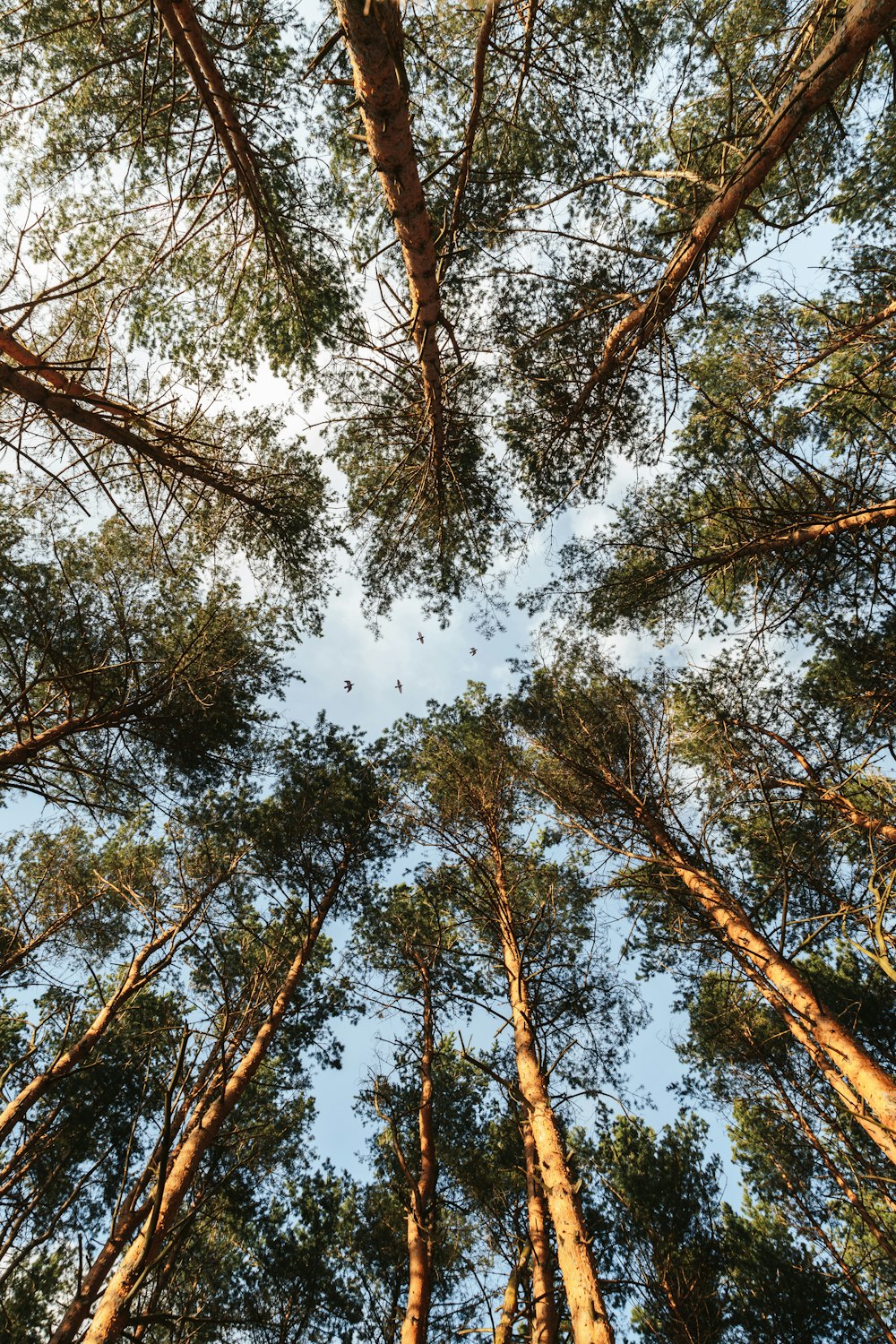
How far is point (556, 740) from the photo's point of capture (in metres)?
8.97

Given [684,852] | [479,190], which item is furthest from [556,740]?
[479,190]

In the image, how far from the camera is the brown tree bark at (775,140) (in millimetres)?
2691

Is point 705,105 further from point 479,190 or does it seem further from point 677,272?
point 677,272

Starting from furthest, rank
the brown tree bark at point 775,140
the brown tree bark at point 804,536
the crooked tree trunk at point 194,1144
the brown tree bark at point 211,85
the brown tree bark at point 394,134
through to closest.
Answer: the crooked tree trunk at point 194,1144, the brown tree bark at point 804,536, the brown tree bark at point 211,85, the brown tree bark at point 775,140, the brown tree bark at point 394,134

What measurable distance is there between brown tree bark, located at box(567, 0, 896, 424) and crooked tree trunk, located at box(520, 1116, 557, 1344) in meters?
5.84

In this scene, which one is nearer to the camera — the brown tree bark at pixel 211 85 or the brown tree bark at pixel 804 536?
the brown tree bark at pixel 211 85

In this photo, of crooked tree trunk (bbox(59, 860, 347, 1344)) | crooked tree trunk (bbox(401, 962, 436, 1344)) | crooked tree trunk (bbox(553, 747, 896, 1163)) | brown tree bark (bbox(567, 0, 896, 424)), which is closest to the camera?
brown tree bark (bbox(567, 0, 896, 424))

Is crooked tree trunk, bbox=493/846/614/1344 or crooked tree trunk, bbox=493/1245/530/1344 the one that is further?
crooked tree trunk, bbox=493/1245/530/1344

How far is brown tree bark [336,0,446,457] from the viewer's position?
2.56 meters

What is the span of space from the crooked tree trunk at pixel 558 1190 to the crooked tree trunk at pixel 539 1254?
0.87ft

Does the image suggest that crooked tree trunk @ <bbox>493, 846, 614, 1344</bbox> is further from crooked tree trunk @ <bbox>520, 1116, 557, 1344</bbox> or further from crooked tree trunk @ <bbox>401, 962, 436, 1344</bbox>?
crooked tree trunk @ <bbox>401, 962, 436, 1344</bbox>

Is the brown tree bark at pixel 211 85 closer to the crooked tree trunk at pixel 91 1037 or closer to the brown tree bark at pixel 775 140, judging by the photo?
the brown tree bark at pixel 775 140

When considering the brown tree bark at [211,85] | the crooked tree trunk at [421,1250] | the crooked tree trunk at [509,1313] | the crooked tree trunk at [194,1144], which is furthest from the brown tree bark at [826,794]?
the brown tree bark at [211,85]

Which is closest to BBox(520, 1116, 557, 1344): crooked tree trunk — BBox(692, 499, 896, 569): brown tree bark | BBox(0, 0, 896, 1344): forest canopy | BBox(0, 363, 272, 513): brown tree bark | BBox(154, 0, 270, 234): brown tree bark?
BBox(0, 0, 896, 1344): forest canopy
